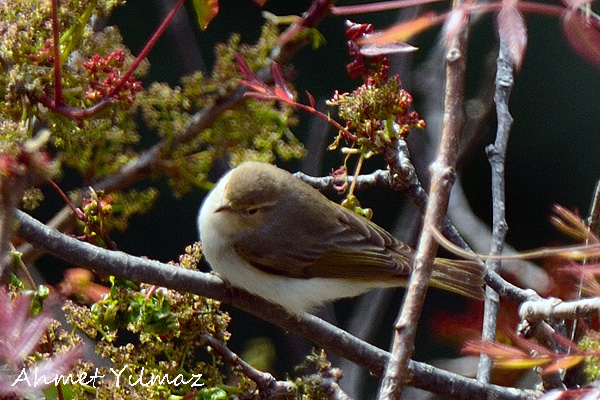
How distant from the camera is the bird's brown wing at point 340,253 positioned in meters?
2.73

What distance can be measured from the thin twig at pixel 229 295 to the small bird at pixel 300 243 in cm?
60

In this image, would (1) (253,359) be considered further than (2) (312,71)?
No

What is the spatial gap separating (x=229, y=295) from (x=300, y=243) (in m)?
0.99

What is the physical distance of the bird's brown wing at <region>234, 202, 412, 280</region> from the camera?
2727 mm

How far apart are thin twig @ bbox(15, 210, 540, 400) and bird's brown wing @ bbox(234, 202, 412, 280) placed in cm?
64

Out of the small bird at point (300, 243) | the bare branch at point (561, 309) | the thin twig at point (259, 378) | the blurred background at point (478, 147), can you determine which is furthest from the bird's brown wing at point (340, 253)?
the bare branch at point (561, 309)

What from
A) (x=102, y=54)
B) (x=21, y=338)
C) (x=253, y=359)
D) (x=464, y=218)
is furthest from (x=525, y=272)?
(x=21, y=338)

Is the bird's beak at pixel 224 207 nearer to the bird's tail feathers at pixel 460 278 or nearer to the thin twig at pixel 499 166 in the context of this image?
the bird's tail feathers at pixel 460 278

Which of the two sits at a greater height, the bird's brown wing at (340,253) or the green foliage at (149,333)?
the bird's brown wing at (340,253)

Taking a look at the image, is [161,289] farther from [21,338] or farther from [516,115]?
[516,115]

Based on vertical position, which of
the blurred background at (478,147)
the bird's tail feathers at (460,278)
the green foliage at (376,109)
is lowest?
the green foliage at (376,109)

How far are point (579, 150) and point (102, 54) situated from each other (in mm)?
3128

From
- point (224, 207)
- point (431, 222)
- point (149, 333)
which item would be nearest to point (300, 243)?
point (224, 207)

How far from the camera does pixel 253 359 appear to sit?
2092mm
